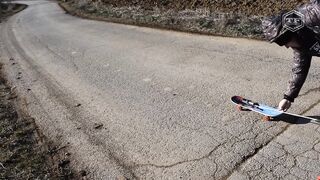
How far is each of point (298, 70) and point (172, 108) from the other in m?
2.50

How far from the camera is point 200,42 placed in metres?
9.76

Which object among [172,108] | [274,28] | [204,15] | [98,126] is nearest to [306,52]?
[274,28]

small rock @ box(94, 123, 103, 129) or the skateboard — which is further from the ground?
the skateboard

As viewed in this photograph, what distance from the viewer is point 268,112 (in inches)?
202

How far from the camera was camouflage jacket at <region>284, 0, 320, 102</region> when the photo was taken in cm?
343

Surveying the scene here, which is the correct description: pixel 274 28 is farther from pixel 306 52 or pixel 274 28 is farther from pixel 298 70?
pixel 298 70

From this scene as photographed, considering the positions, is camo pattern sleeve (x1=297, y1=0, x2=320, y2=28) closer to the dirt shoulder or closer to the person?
the person

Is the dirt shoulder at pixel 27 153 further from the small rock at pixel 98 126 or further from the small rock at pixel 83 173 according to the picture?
the small rock at pixel 98 126

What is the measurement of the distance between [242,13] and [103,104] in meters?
6.55

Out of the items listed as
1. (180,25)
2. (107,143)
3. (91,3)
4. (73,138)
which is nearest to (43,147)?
(73,138)

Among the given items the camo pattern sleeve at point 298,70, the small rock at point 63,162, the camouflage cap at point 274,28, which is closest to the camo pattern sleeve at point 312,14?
the camouflage cap at point 274,28

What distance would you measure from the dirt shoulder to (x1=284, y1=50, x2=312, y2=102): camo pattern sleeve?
2496 millimetres

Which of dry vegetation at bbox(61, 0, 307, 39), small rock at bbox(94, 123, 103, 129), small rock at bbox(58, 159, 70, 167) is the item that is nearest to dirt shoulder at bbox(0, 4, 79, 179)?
small rock at bbox(58, 159, 70, 167)

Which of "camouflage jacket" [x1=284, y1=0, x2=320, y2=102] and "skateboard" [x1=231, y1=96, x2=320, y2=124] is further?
"skateboard" [x1=231, y1=96, x2=320, y2=124]
